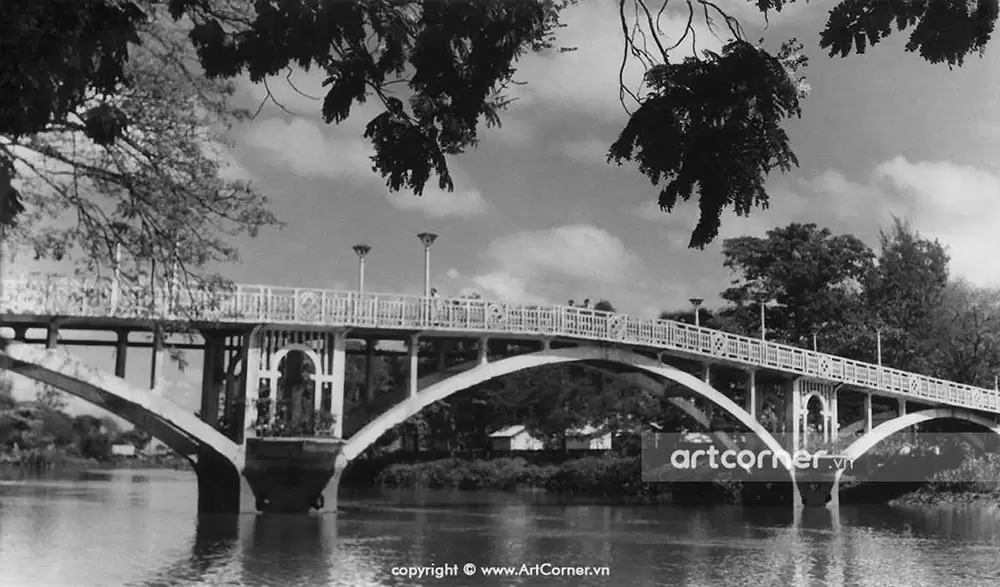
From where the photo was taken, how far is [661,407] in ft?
116

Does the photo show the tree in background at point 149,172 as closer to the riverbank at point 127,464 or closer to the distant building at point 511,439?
the distant building at point 511,439

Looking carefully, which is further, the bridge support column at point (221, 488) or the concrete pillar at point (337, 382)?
the concrete pillar at point (337, 382)

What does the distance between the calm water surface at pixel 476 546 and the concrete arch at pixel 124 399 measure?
4.40 ft

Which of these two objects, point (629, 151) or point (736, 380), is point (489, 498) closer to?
point (736, 380)

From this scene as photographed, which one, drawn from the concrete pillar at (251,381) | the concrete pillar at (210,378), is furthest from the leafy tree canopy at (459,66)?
the concrete pillar at (210,378)

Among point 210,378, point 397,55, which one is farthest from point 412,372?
point 397,55

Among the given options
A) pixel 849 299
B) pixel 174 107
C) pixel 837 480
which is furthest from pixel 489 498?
pixel 174 107

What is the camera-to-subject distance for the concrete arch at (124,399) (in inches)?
728

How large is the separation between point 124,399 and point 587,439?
21997mm

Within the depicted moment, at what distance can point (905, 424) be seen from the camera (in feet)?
103

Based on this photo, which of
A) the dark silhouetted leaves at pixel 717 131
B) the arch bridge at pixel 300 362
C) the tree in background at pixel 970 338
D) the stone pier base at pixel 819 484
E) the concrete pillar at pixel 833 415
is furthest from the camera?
the tree in background at pixel 970 338

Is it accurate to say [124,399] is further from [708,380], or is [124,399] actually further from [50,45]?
[50,45]

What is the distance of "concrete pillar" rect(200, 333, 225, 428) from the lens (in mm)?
21812

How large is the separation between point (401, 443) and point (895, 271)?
1987cm
